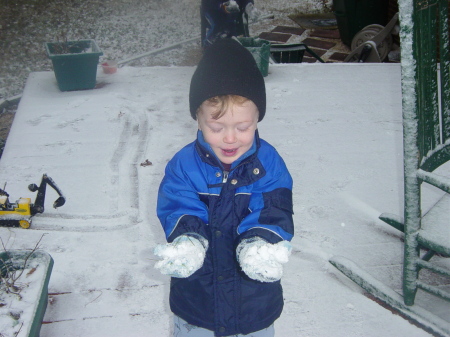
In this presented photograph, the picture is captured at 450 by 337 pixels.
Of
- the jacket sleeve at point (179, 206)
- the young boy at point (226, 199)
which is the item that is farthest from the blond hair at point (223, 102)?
the jacket sleeve at point (179, 206)

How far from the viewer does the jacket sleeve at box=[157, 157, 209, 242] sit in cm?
168

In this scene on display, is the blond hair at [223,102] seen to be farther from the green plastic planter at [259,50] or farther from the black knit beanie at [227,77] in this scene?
the green plastic planter at [259,50]

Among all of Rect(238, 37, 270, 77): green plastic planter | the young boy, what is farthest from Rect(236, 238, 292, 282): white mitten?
Rect(238, 37, 270, 77): green plastic planter

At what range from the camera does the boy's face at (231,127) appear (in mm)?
1628

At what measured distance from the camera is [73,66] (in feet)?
14.8

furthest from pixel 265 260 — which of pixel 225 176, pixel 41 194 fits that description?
pixel 41 194

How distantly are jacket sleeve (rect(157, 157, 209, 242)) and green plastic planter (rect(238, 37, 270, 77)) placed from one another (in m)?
3.05

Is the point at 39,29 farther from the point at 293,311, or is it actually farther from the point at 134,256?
the point at 293,311

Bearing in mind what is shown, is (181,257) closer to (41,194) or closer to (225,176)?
(225,176)

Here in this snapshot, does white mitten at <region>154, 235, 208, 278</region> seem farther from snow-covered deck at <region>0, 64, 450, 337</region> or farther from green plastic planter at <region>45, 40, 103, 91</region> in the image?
green plastic planter at <region>45, 40, 103, 91</region>

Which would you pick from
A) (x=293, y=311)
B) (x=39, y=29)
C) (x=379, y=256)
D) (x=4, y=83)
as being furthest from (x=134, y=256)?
(x=39, y=29)

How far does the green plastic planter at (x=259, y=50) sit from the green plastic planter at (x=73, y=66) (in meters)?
Result: 1.36

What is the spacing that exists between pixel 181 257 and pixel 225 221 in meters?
0.24

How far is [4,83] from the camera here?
262 inches
